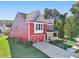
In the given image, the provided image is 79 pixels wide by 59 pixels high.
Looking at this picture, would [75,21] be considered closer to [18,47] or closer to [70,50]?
[70,50]

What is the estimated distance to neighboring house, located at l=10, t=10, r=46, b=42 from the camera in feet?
9.26

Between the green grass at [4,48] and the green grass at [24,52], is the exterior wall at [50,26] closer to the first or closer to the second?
the green grass at [24,52]

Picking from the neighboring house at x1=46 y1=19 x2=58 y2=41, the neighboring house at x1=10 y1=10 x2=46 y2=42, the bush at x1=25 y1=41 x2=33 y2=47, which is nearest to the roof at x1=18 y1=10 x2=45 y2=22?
the neighboring house at x1=10 y1=10 x2=46 y2=42

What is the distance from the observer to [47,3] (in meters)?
2.79

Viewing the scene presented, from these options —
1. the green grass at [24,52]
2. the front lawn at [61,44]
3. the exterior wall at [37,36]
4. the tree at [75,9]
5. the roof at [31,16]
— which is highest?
the tree at [75,9]

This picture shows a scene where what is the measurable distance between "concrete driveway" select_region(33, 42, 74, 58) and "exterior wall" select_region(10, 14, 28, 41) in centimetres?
17

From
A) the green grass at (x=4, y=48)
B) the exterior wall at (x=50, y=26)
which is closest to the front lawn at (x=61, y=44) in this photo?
the exterior wall at (x=50, y=26)

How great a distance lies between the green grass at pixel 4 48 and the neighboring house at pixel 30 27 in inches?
4.7

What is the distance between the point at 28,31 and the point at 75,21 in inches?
21.5

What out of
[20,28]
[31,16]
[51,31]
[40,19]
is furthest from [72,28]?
[20,28]

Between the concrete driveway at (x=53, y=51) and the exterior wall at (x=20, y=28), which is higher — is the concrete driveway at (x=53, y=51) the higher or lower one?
the lower one

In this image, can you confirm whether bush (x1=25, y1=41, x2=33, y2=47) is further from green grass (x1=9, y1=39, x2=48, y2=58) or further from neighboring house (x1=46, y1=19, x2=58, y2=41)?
neighboring house (x1=46, y1=19, x2=58, y2=41)

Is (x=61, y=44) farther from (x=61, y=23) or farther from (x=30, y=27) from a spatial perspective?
(x=30, y=27)

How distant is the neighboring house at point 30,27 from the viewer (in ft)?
9.26
